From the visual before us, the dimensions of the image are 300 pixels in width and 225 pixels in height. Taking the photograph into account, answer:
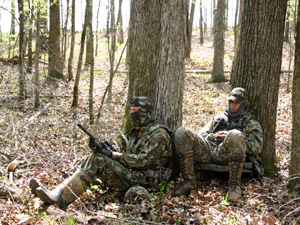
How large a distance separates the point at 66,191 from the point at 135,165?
3.59 feet

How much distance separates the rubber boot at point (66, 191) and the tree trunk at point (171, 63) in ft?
5.54

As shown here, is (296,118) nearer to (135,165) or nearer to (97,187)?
(135,165)

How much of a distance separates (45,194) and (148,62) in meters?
3.13

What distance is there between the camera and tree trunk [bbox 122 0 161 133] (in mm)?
5664

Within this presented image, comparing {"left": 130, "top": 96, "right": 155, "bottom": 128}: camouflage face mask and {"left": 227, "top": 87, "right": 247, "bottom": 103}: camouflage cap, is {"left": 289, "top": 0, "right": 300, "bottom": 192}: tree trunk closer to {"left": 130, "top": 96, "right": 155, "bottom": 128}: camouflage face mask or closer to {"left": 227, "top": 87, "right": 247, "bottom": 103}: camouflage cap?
{"left": 227, "top": 87, "right": 247, "bottom": 103}: camouflage cap

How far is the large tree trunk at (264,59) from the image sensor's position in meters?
5.16

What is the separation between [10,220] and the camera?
3650 millimetres

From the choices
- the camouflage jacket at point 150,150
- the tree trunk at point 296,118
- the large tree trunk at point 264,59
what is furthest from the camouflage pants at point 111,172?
the large tree trunk at point 264,59

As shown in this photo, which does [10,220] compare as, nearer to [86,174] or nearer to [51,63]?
[86,174]

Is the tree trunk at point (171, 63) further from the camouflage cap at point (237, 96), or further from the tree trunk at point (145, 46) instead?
the camouflage cap at point (237, 96)

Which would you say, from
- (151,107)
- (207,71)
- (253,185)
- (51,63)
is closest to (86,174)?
(151,107)

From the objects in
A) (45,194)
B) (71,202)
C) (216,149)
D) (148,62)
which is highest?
(148,62)

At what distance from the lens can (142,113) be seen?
4777 mm

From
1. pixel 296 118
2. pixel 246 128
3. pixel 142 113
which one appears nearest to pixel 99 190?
pixel 142 113
